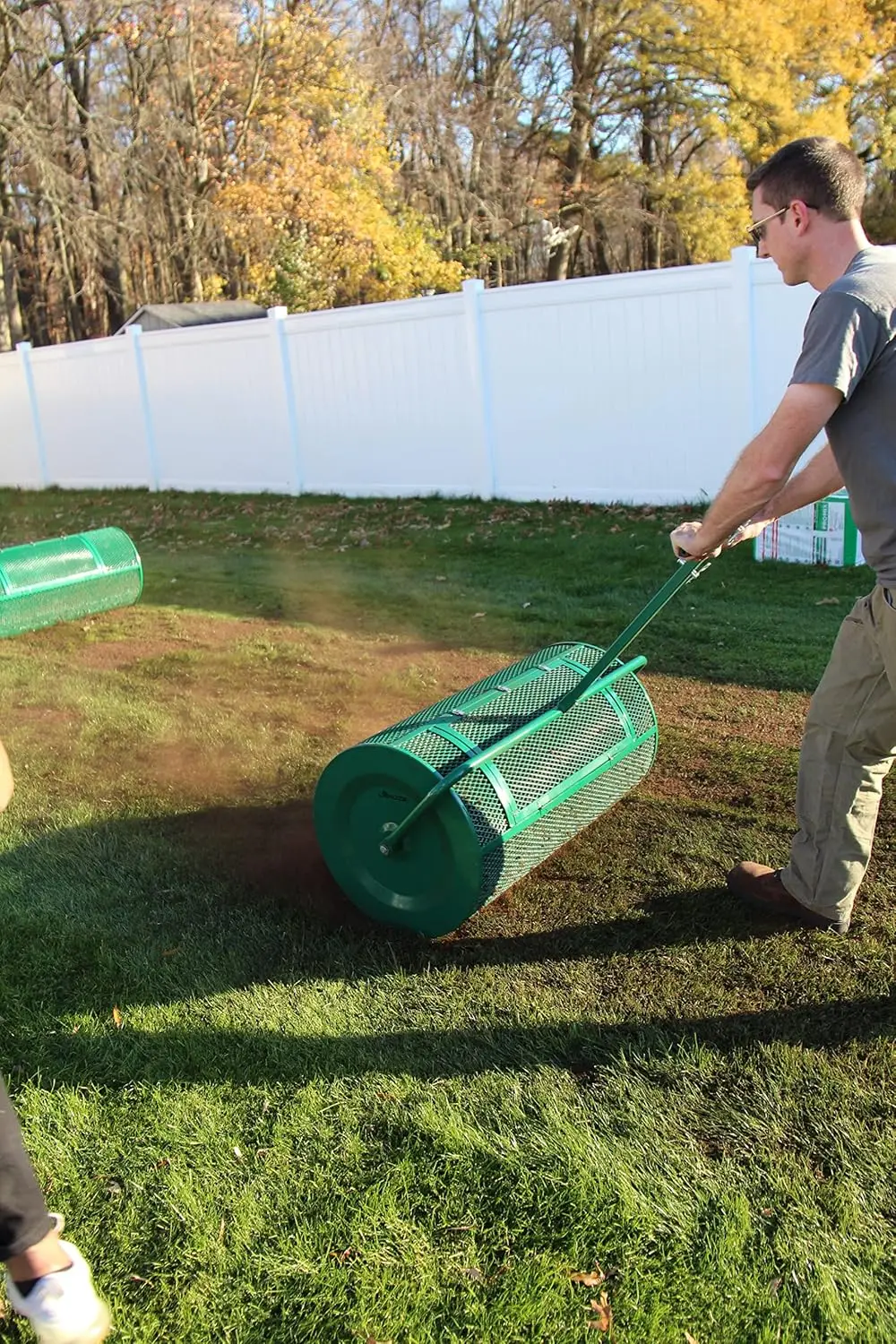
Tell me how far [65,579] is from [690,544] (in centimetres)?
642

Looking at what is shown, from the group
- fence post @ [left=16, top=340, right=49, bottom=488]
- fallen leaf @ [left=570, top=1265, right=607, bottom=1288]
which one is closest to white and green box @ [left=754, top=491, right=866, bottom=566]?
fallen leaf @ [left=570, top=1265, right=607, bottom=1288]

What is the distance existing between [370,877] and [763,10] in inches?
1102

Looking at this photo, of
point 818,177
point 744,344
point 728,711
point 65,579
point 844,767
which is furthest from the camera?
point 744,344

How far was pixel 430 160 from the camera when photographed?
27.9 metres

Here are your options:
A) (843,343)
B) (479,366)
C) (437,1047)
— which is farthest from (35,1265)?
(479,366)

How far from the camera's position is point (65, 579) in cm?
851

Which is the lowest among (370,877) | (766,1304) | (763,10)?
(766,1304)

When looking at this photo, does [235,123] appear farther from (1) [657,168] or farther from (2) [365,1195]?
(2) [365,1195]

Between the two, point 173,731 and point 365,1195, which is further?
point 173,731

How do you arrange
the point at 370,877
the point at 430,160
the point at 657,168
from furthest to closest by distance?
the point at 657,168
the point at 430,160
the point at 370,877

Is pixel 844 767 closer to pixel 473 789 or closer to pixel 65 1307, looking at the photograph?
pixel 473 789

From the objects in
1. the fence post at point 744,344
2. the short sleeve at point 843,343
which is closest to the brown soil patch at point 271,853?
the short sleeve at point 843,343

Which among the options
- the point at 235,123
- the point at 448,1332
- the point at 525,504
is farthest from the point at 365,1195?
the point at 235,123

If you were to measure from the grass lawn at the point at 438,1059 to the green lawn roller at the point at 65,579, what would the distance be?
2247 mm
